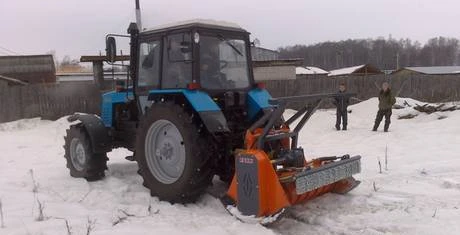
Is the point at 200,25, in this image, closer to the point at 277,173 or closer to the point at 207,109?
the point at 207,109

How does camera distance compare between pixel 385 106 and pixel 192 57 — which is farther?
pixel 385 106

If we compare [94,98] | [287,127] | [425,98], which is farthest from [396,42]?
[287,127]

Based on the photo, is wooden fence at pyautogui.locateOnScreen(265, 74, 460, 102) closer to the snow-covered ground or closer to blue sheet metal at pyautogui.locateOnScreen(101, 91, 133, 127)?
the snow-covered ground

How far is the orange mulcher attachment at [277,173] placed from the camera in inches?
203

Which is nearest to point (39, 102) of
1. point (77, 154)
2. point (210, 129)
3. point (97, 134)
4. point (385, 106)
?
point (77, 154)

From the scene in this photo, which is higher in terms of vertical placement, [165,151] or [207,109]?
[207,109]

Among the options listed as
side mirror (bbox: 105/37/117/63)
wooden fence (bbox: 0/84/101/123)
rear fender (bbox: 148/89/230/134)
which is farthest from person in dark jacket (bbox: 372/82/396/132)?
wooden fence (bbox: 0/84/101/123)

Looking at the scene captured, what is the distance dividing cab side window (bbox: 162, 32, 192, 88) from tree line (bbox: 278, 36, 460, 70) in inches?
3303

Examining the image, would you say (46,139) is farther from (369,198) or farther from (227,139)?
(369,198)

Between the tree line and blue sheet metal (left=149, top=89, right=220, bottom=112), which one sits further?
the tree line

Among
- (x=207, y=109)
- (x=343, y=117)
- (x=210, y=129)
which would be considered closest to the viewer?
(x=210, y=129)

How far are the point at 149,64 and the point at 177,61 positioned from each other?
0.63 metres

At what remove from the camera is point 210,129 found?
5.73 metres

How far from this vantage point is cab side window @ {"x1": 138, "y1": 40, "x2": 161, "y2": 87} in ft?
22.5
